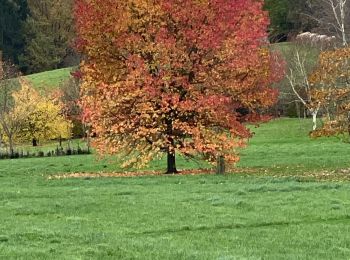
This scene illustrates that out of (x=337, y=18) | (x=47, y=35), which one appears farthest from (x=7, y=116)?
(x=47, y=35)

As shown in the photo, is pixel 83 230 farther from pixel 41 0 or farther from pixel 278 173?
pixel 41 0

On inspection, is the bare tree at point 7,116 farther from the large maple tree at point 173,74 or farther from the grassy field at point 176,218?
the grassy field at point 176,218

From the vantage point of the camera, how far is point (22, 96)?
59.1m

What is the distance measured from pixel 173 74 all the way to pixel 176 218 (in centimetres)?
1309

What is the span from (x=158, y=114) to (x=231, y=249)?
51.1 feet

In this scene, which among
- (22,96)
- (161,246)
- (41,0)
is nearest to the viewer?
(161,246)

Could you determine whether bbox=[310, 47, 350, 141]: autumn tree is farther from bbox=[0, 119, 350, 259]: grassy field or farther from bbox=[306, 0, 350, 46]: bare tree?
bbox=[306, 0, 350, 46]: bare tree

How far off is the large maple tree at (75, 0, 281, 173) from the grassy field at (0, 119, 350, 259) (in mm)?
2547

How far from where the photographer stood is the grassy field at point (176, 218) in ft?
37.6

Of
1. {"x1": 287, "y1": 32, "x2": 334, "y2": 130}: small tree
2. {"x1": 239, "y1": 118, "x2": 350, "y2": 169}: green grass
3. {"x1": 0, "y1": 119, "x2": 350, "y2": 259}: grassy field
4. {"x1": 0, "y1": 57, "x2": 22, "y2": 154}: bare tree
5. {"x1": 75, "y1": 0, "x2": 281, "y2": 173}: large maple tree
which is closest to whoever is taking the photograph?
{"x1": 0, "y1": 119, "x2": 350, "y2": 259}: grassy field

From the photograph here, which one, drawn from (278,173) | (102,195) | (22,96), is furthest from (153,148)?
(22,96)

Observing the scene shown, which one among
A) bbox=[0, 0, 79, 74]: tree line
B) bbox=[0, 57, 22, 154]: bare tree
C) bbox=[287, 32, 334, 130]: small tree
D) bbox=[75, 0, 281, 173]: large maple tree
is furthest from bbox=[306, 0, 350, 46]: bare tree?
bbox=[0, 0, 79, 74]: tree line

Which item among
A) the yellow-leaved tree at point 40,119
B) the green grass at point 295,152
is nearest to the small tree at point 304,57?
the green grass at point 295,152

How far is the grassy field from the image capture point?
37.6 feet
